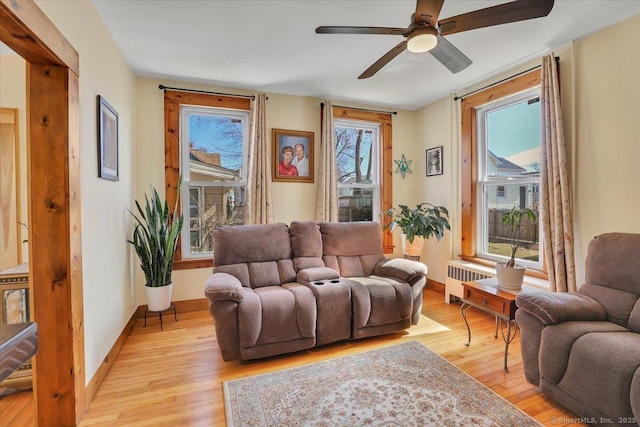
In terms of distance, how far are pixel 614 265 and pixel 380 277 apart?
1.70 metres

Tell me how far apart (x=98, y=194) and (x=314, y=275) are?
5.80ft

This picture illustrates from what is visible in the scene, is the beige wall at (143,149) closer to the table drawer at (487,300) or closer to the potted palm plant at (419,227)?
the table drawer at (487,300)

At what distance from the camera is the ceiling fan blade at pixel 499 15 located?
4.85ft

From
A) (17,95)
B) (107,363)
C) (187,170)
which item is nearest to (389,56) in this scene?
(187,170)

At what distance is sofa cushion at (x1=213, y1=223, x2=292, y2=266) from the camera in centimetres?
278

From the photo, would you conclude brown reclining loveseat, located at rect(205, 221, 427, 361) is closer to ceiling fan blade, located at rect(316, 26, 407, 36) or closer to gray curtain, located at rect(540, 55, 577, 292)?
gray curtain, located at rect(540, 55, 577, 292)

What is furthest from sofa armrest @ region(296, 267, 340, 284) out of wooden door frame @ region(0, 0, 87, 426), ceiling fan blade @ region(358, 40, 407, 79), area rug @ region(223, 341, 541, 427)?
ceiling fan blade @ region(358, 40, 407, 79)

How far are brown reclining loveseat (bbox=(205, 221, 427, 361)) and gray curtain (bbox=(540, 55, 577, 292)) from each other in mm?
1106

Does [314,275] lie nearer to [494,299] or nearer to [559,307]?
[494,299]

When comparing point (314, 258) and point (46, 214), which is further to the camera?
point (314, 258)

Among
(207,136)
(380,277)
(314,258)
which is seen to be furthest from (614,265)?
(207,136)

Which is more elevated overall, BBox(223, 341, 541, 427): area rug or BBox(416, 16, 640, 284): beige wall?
BBox(416, 16, 640, 284): beige wall

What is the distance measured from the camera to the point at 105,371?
212 centimetres

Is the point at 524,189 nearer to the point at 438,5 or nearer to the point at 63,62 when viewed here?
the point at 438,5
